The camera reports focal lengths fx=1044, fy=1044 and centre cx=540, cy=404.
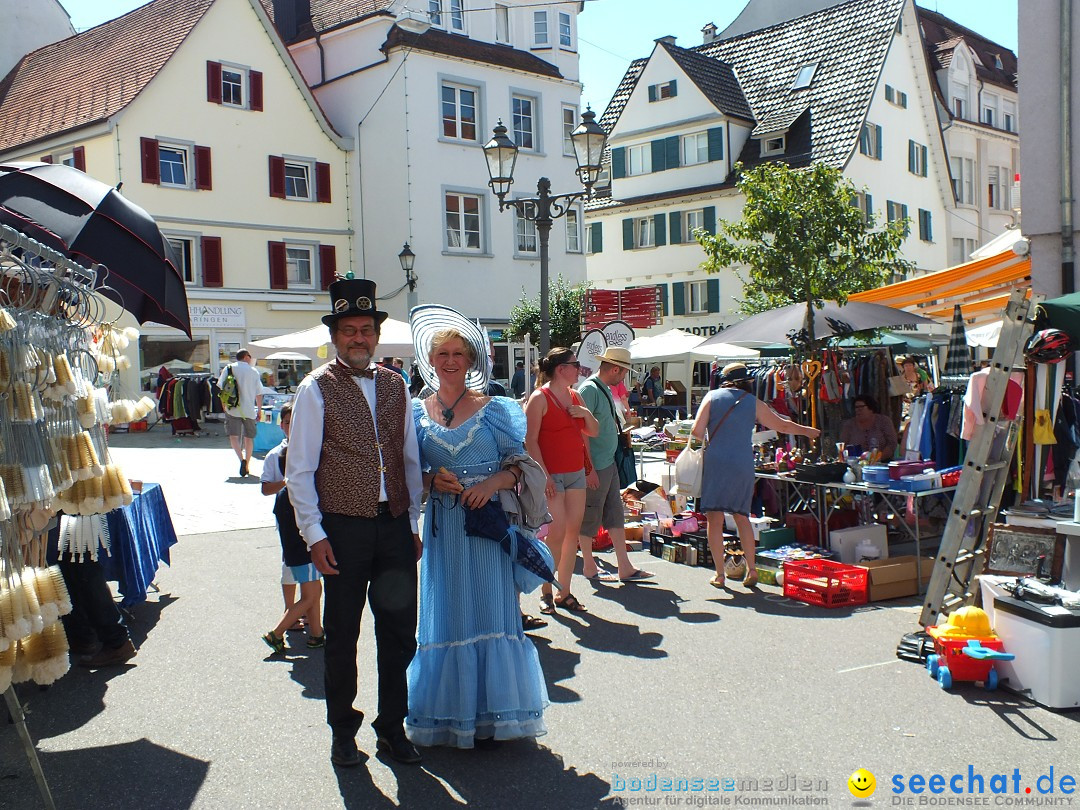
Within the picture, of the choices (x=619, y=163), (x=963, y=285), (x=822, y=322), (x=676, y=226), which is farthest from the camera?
(x=619, y=163)

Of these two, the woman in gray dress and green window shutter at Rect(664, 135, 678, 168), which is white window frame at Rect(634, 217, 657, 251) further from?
the woman in gray dress

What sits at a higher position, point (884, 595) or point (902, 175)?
point (902, 175)

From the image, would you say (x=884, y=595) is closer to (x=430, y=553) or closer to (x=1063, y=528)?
(x=1063, y=528)

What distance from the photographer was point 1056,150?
10.1 m

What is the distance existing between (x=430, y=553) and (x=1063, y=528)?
12.0 feet

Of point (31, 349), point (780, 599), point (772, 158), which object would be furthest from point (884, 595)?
→ point (772, 158)

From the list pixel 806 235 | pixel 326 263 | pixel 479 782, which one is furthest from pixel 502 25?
pixel 479 782

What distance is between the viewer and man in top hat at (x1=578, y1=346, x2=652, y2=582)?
8.29 m

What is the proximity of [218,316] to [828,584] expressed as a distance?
2489cm

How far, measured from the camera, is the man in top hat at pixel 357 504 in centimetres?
430

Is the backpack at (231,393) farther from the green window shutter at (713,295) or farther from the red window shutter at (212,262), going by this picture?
the green window shutter at (713,295)

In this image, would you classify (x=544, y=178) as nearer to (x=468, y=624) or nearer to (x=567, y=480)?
(x=567, y=480)

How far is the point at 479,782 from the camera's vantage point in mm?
4273

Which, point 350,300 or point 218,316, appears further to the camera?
point 218,316
